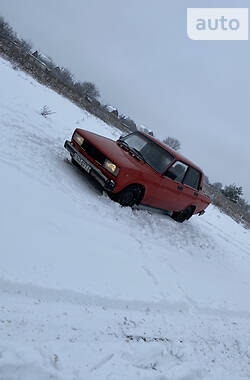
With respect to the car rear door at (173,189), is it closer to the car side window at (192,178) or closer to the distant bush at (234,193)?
the car side window at (192,178)

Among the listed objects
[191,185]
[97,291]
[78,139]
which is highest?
[191,185]

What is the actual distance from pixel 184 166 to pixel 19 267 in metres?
5.08

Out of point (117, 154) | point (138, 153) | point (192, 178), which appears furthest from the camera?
point (192, 178)

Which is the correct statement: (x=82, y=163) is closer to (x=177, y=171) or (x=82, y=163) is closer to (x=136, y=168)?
(x=136, y=168)

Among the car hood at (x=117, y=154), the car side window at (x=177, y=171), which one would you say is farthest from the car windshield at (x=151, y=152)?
the car hood at (x=117, y=154)

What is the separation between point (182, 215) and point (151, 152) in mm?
2454

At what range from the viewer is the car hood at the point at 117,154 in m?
5.39

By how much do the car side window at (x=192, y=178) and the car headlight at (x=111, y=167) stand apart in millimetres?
2503

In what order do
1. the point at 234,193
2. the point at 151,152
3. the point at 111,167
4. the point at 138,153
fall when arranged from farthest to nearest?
the point at 234,193 → the point at 151,152 → the point at 138,153 → the point at 111,167

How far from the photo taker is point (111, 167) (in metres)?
5.34

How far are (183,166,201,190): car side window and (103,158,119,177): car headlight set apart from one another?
2.50m

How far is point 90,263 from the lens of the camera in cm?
351

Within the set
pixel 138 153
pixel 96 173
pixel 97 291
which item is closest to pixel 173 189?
pixel 138 153

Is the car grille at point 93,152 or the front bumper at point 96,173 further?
the car grille at point 93,152
